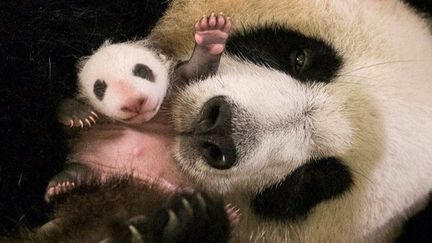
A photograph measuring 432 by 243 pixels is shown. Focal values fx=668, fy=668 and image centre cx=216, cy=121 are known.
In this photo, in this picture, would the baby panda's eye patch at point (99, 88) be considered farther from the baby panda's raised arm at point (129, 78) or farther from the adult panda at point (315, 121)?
the adult panda at point (315, 121)

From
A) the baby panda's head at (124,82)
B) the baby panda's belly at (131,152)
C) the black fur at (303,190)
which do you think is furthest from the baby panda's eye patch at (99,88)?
the black fur at (303,190)

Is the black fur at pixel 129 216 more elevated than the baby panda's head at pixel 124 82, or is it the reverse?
the baby panda's head at pixel 124 82

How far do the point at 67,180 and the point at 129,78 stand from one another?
0.26 metres

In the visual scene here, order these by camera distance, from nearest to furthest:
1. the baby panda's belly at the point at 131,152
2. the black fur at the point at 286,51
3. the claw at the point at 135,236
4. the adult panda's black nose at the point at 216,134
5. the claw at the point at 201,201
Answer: the claw at the point at 135,236 < the claw at the point at 201,201 < the adult panda's black nose at the point at 216,134 < the baby panda's belly at the point at 131,152 < the black fur at the point at 286,51

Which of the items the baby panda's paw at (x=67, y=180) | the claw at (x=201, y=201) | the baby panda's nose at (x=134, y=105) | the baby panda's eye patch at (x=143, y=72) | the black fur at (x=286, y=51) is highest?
the black fur at (x=286, y=51)

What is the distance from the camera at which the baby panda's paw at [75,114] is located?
1.49 meters

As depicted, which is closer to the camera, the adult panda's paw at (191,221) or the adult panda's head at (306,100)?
the adult panda's paw at (191,221)

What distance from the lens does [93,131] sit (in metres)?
1.58

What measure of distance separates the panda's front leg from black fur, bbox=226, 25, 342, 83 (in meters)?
0.45

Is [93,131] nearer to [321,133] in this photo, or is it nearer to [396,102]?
[321,133]

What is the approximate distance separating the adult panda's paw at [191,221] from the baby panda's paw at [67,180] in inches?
9.7

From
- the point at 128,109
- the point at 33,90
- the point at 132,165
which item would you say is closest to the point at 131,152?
the point at 132,165

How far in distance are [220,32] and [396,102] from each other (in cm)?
46

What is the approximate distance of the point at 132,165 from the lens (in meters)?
1.54
